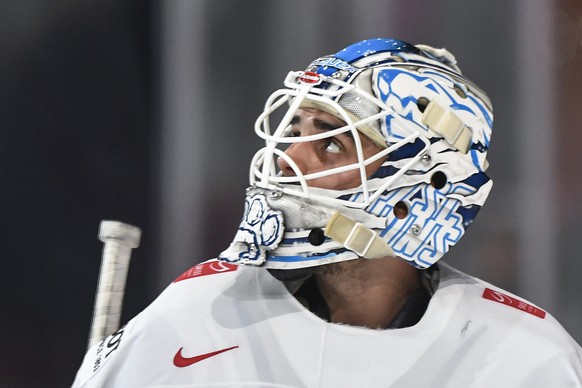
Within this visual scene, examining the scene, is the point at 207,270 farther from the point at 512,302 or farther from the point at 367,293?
the point at 512,302

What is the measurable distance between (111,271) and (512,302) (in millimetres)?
721

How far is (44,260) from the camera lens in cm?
202

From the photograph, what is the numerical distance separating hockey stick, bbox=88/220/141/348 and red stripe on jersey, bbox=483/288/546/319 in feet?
2.12

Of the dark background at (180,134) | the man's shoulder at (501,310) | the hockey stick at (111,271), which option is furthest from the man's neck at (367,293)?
the dark background at (180,134)

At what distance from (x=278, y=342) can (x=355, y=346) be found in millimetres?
132

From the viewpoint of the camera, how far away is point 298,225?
1.42m

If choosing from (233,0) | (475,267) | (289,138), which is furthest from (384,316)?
(233,0)

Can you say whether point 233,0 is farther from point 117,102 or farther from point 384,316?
point 384,316

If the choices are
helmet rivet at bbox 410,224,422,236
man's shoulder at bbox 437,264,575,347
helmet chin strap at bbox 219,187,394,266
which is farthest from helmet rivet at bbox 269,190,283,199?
man's shoulder at bbox 437,264,575,347

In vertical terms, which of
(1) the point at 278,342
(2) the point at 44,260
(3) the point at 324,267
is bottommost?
(2) the point at 44,260

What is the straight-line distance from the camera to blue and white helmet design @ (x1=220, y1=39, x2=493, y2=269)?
1.41m

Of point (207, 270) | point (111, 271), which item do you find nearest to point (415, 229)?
point (207, 270)

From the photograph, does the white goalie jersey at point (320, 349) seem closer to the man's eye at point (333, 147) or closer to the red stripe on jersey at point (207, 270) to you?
the red stripe on jersey at point (207, 270)

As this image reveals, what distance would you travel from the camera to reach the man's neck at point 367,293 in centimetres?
152
